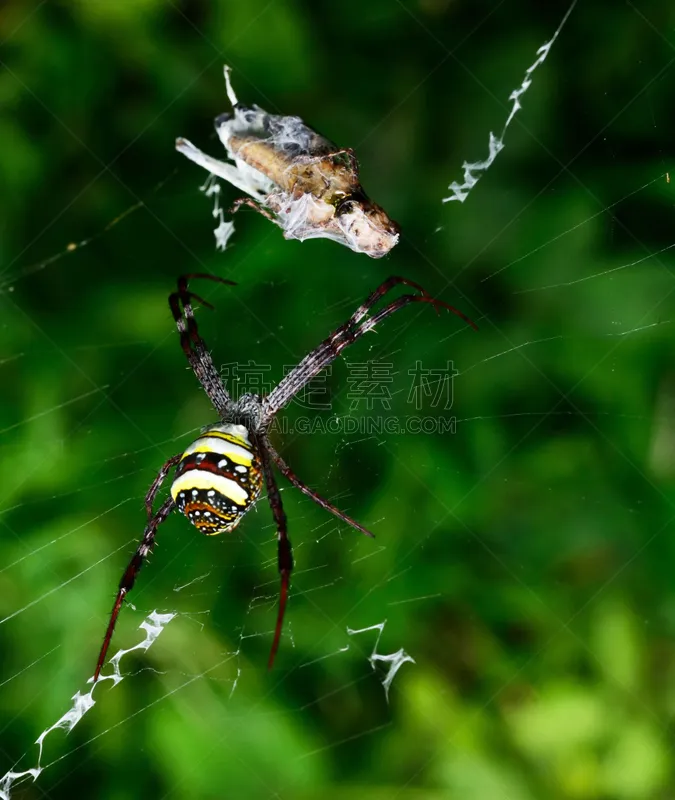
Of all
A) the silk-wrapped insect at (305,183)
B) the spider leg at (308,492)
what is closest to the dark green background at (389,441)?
the spider leg at (308,492)

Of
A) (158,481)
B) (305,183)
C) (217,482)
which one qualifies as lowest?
(217,482)

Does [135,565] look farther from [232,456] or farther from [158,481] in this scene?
[232,456]

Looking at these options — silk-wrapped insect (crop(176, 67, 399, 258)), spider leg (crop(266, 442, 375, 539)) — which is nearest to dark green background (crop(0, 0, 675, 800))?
spider leg (crop(266, 442, 375, 539))

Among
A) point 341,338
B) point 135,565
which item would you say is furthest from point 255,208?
point 135,565

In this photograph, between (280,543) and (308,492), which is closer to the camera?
(280,543)

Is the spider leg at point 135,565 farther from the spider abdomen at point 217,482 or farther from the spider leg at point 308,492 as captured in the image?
the spider leg at point 308,492

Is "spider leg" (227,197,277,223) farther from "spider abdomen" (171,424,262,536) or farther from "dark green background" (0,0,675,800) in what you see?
"spider abdomen" (171,424,262,536)
